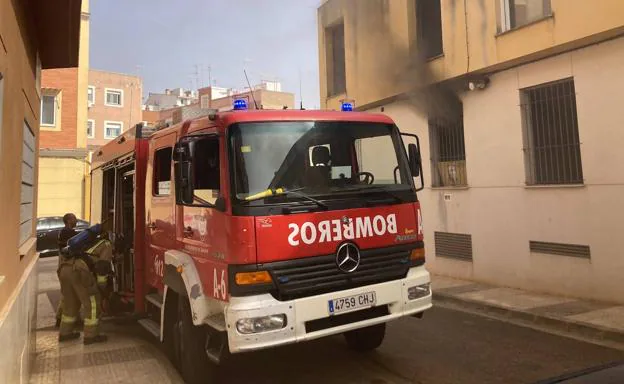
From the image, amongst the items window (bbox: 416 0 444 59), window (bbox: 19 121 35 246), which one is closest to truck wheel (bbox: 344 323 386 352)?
window (bbox: 19 121 35 246)

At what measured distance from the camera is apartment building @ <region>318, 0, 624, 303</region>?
695cm

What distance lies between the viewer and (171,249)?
4.94 meters

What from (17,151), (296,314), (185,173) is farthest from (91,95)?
(296,314)

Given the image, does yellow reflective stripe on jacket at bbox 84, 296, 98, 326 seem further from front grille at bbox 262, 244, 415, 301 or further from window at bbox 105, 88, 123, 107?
window at bbox 105, 88, 123, 107

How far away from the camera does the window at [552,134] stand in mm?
7523

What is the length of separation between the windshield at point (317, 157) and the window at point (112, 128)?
39.2m

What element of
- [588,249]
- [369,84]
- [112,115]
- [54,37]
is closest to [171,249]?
[54,37]

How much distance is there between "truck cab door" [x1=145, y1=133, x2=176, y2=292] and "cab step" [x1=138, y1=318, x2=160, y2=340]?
48 cm

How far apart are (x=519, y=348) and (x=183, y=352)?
12.5ft

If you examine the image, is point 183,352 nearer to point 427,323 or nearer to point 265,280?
point 265,280

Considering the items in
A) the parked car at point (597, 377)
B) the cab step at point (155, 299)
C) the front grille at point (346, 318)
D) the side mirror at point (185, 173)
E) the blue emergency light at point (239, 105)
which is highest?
the blue emergency light at point (239, 105)

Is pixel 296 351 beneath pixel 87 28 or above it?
beneath

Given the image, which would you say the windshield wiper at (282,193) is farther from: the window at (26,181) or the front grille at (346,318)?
the window at (26,181)

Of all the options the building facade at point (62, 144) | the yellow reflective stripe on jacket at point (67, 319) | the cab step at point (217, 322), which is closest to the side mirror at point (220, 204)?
the cab step at point (217, 322)
